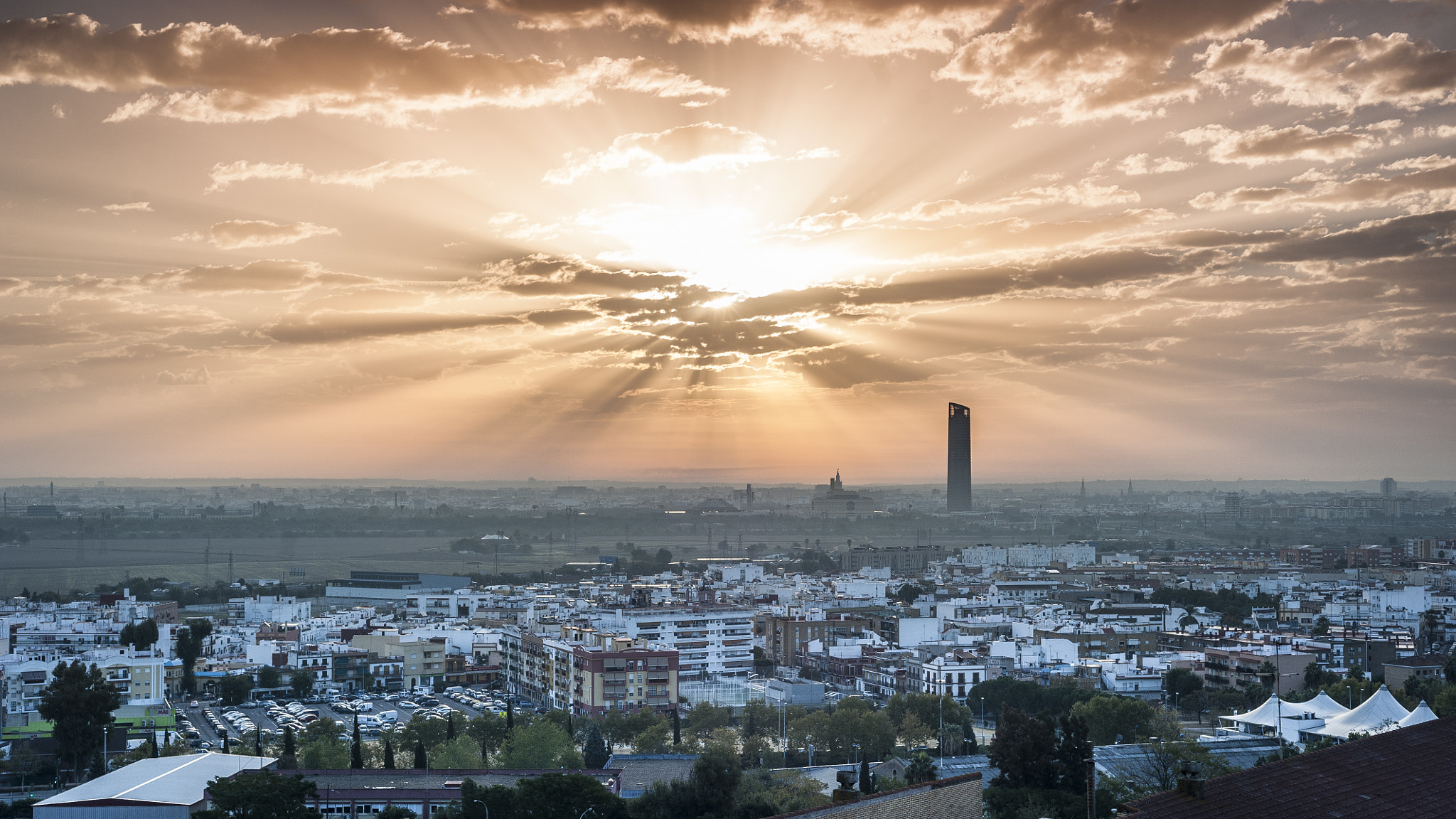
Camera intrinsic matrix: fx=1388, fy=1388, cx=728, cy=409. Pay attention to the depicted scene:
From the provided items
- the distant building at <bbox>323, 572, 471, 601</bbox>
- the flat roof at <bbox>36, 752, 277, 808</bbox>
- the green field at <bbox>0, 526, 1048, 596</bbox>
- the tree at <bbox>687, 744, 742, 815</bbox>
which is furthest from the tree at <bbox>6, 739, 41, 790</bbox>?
the green field at <bbox>0, 526, 1048, 596</bbox>

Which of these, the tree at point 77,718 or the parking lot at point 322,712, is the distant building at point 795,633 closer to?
the parking lot at point 322,712

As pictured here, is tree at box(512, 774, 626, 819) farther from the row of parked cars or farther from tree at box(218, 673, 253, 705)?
tree at box(218, 673, 253, 705)

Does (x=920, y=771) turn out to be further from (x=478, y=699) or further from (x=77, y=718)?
(x=478, y=699)

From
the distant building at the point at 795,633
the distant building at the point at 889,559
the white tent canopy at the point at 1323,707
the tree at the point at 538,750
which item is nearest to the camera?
the tree at the point at 538,750

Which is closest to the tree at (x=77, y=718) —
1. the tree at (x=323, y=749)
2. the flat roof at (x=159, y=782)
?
the tree at (x=323, y=749)

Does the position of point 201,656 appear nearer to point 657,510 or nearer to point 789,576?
point 789,576

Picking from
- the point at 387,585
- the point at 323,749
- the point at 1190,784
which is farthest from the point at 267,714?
the point at 387,585

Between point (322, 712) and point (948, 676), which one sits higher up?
point (948, 676)
